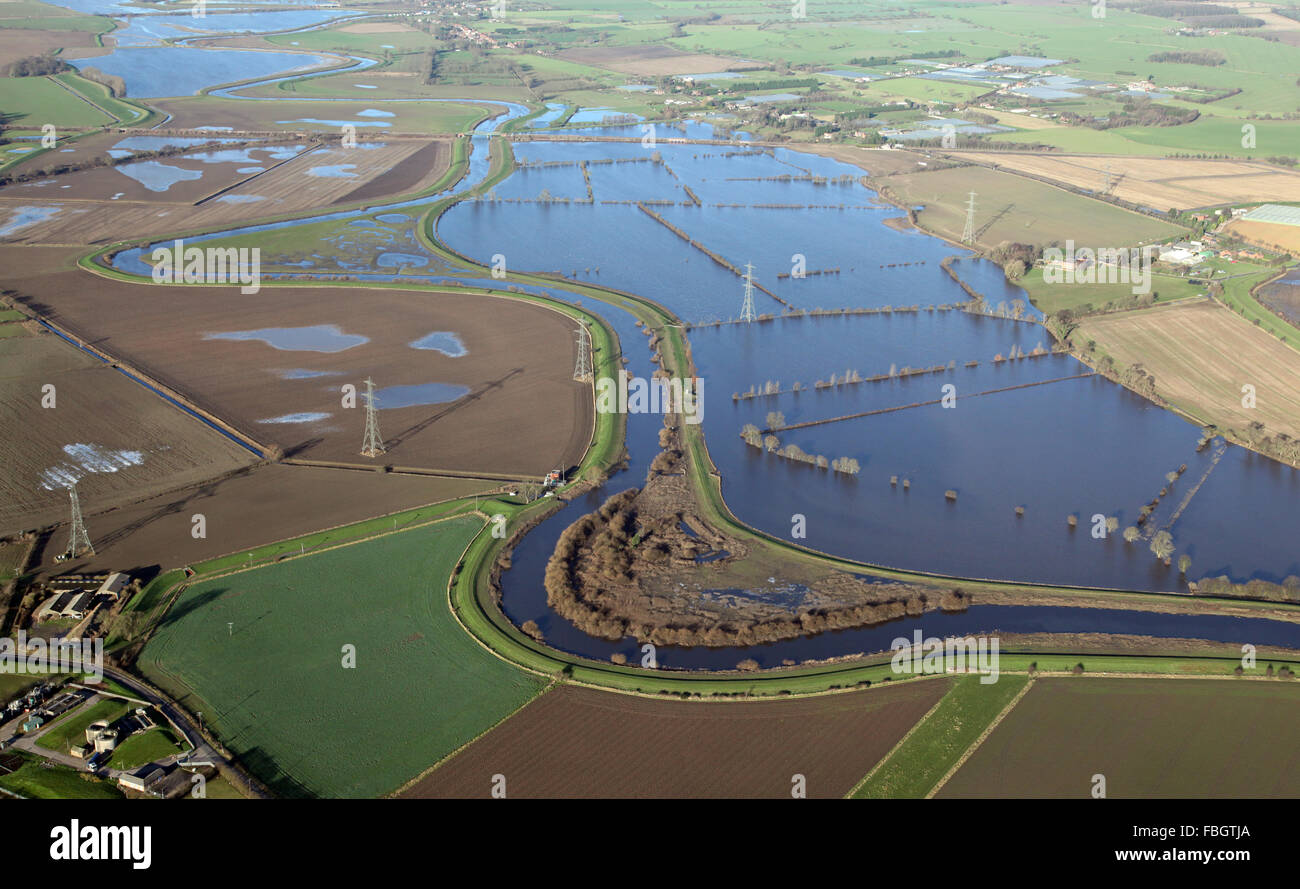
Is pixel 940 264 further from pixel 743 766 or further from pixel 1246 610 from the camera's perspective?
pixel 743 766

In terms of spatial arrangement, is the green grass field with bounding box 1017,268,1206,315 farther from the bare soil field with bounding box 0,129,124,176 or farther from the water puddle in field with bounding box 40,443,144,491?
the bare soil field with bounding box 0,129,124,176

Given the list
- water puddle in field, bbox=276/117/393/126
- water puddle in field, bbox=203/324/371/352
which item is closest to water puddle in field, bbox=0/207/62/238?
water puddle in field, bbox=203/324/371/352

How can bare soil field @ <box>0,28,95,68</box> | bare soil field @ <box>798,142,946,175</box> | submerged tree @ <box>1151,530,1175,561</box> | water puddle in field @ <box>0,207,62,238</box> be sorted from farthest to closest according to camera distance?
bare soil field @ <box>0,28,95,68</box>
bare soil field @ <box>798,142,946,175</box>
water puddle in field @ <box>0,207,62,238</box>
submerged tree @ <box>1151,530,1175,561</box>

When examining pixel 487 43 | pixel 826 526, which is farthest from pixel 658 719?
pixel 487 43

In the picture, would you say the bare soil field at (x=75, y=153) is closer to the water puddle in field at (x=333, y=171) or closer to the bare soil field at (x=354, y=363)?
the water puddle in field at (x=333, y=171)

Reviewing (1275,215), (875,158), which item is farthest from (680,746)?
(875,158)
